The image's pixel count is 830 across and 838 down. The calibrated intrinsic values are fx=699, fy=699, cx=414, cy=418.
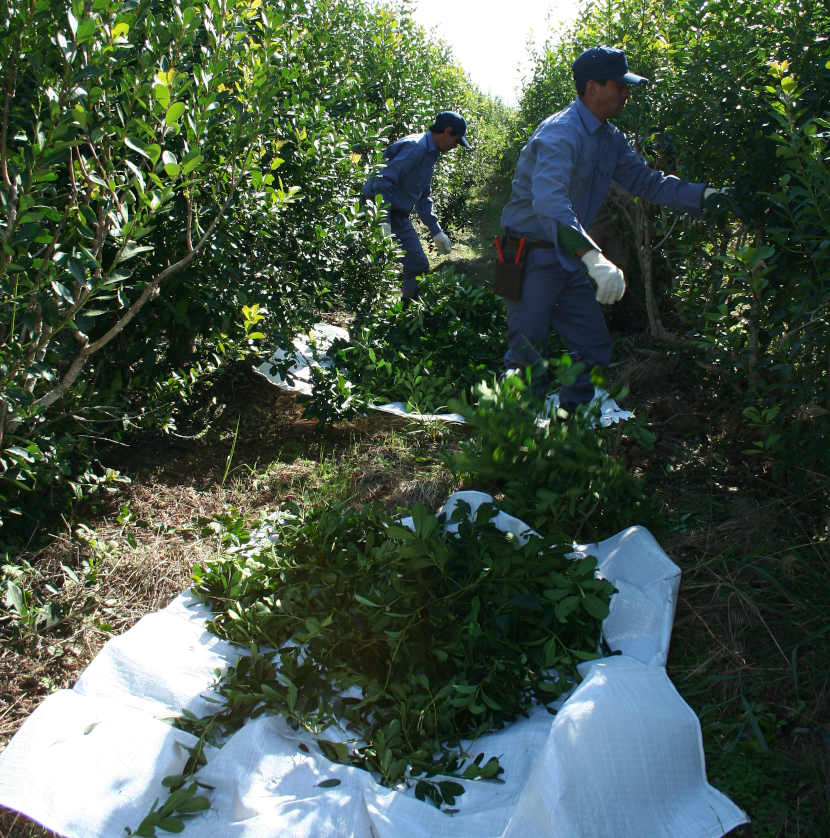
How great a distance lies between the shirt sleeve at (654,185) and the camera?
3.46 metres

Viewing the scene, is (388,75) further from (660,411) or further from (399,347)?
(660,411)

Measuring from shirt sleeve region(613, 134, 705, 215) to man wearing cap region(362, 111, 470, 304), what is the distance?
2.27 meters

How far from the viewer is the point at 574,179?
3.65 m

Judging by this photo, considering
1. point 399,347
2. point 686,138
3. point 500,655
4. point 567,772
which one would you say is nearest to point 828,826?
point 567,772

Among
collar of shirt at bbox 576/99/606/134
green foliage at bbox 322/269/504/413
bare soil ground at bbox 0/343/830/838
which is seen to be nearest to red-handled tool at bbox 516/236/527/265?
collar of shirt at bbox 576/99/606/134

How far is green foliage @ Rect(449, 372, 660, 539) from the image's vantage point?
246cm

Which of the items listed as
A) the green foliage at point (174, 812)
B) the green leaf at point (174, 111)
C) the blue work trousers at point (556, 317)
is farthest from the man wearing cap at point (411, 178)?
the green foliage at point (174, 812)

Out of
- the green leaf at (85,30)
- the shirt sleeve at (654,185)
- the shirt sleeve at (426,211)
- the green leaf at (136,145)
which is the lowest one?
the green leaf at (136,145)

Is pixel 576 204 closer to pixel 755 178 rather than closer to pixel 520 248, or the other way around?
pixel 520 248

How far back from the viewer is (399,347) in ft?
16.1

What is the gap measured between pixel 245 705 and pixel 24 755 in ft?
1.94

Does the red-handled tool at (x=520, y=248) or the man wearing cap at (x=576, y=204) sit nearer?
the man wearing cap at (x=576, y=204)

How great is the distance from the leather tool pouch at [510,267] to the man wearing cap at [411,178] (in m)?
1.93

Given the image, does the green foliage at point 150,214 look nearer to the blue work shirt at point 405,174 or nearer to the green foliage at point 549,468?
the blue work shirt at point 405,174
